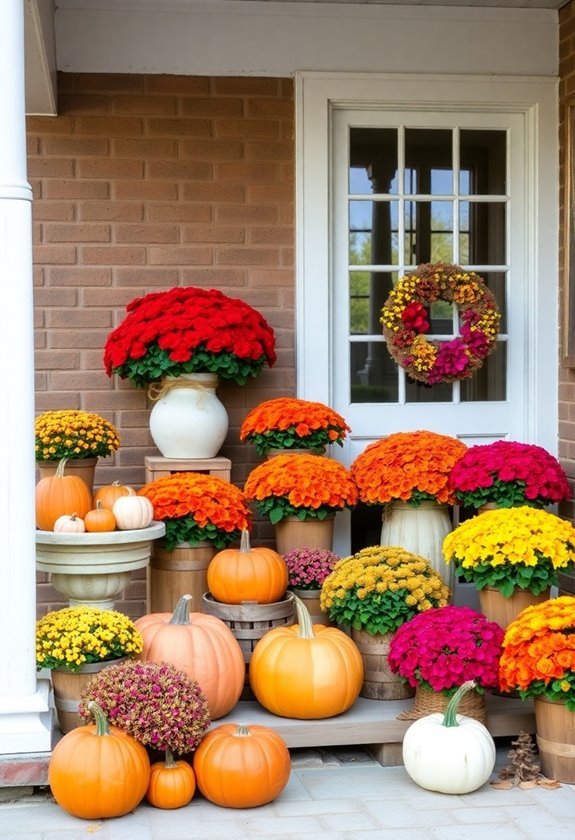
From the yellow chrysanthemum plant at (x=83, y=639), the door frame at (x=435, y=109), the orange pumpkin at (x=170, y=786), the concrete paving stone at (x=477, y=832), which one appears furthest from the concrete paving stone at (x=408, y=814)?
the door frame at (x=435, y=109)

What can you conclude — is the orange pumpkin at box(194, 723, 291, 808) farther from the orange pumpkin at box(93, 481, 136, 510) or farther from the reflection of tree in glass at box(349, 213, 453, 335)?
the reflection of tree in glass at box(349, 213, 453, 335)

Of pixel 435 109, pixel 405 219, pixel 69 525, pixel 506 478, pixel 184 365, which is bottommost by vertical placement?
pixel 69 525

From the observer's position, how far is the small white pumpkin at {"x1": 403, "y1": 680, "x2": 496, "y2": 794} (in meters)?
3.42

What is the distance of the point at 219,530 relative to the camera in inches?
173

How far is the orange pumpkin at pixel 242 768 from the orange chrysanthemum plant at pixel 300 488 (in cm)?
126

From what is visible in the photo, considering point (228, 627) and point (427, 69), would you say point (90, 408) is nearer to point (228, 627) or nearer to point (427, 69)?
point (228, 627)

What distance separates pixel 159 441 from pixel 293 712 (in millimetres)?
1437

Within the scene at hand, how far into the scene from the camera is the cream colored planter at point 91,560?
12.8 ft

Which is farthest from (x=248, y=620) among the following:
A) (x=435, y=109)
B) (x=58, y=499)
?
(x=435, y=109)

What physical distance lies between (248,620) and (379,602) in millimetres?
484

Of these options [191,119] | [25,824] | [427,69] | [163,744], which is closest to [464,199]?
[427,69]

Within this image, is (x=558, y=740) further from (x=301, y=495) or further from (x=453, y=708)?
(x=301, y=495)

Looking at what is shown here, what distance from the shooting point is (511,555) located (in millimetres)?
3955

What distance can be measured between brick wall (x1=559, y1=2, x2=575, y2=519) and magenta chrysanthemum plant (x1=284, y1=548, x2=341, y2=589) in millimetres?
1298
